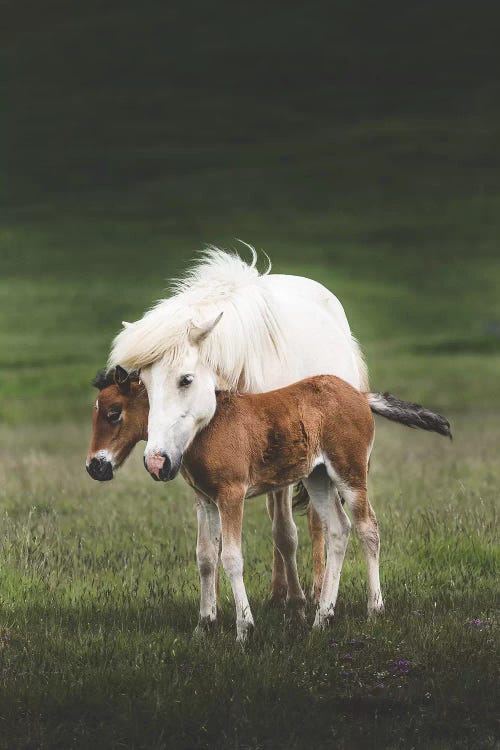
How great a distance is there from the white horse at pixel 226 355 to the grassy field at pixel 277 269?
548 mm

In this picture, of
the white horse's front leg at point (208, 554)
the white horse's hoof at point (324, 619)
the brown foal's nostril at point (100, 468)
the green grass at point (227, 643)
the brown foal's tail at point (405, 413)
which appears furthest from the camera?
the brown foal's tail at point (405, 413)

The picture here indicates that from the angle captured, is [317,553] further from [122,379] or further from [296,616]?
[122,379]

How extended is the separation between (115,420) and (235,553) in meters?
1.17

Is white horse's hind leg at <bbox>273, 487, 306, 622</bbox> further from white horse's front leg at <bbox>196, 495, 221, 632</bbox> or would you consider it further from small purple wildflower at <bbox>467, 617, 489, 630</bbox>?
small purple wildflower at <bbox>467, 617, 489, 630</bbox>

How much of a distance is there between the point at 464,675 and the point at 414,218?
51151mm

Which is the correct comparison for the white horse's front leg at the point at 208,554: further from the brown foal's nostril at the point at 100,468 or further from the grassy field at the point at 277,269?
the brown foal's nostril at the point at 100,468

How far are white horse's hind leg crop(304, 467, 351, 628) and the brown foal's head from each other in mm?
1361

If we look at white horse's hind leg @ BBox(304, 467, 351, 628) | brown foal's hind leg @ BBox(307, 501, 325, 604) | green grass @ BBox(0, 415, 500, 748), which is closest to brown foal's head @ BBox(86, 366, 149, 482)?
green grass @ BBox(0, 415, 500, 748)

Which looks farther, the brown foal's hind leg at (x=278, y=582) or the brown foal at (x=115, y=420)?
the brown foal's hind leg at (x=278, y=582)

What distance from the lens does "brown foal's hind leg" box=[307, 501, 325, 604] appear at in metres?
8.55

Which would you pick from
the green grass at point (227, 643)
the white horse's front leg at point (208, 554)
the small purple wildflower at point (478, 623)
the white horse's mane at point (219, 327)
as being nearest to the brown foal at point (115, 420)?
the white horse's mane at point (219, 327)

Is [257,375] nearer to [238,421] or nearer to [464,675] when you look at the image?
[238,421]

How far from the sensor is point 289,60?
6825 cm

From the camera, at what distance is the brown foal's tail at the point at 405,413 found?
7797 millimetres
